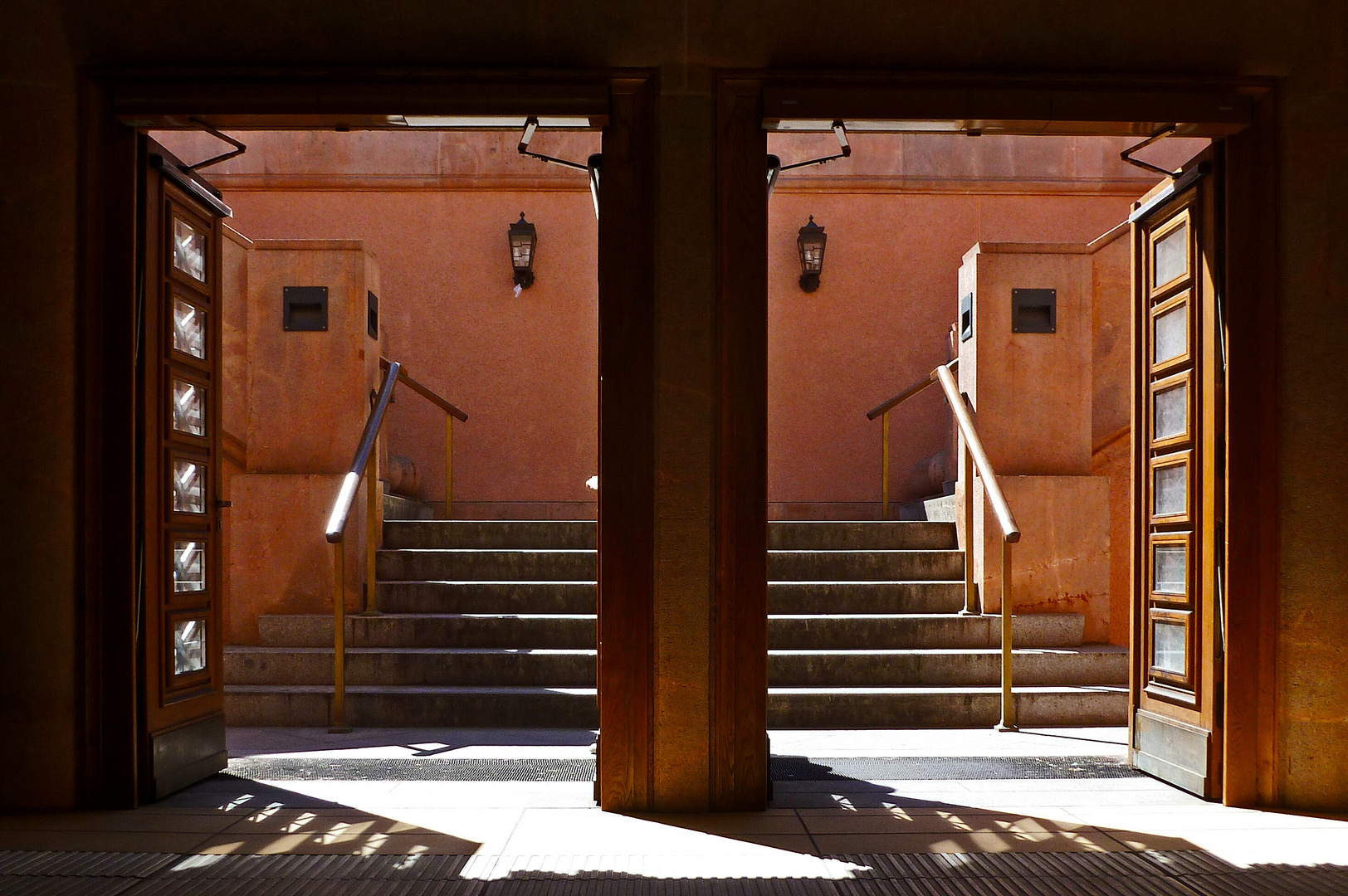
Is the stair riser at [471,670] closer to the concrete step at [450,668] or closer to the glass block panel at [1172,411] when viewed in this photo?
the concrete step at [450,668]

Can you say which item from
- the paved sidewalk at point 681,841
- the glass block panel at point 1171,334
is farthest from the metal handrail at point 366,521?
the glass block panel at point 1171,334

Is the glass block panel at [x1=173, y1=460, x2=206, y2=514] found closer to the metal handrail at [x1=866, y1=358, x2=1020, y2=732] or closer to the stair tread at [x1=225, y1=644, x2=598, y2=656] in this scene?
the stair tread at [x1=225, y1=644, x2=598, y2=656]

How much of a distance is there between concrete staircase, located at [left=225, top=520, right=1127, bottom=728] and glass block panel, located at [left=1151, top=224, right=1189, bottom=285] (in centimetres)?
194

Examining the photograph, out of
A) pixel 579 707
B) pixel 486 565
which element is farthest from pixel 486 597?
→ pixel 579 707

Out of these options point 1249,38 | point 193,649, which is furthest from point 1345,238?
point 193,649

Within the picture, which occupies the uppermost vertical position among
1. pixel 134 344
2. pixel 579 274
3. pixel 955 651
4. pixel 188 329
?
pixel 579 274

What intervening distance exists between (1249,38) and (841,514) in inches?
186

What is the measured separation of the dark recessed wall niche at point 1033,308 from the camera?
584 cm

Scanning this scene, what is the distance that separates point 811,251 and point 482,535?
10.6 feet

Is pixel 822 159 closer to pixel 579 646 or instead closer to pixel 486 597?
pixel 579 646

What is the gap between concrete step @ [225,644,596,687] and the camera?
4.96 metres

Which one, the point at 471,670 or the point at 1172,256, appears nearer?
the point at 1172,256

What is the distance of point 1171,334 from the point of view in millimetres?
3922

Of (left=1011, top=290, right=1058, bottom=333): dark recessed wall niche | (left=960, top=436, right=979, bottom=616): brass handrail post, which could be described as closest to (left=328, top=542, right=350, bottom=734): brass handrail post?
(left=960, top=436, right=979, bottom=616): brass handrail post
